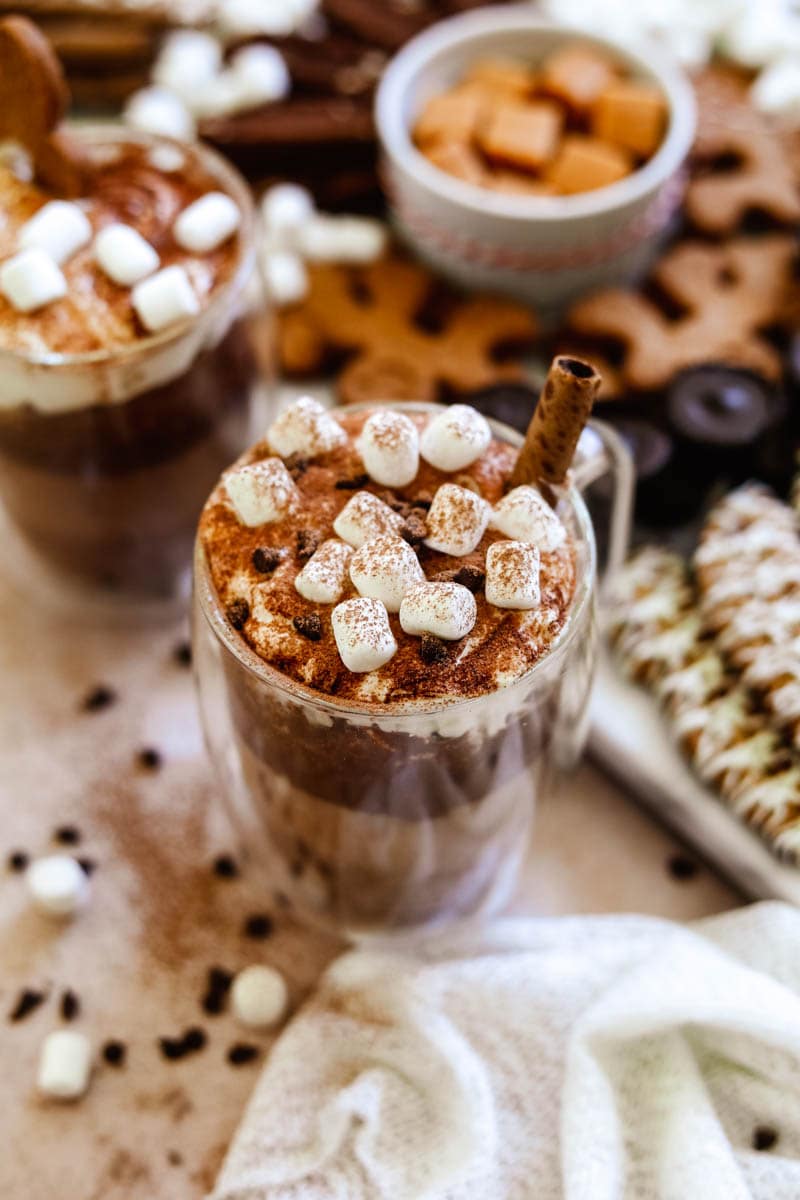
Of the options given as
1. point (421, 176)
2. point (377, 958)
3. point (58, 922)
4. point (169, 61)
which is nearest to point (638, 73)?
point (421, 176)

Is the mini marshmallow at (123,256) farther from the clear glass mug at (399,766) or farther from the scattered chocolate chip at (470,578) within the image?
the scattered chocolate chip at (470,578)

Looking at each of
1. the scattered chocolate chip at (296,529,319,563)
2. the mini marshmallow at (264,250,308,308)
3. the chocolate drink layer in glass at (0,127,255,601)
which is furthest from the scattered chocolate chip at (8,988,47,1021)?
the mini marshmallow at (264,250,308,308)

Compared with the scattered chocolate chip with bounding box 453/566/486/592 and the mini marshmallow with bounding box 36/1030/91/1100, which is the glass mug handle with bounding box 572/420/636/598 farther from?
the mini marshmallow with bounding box 36/1030/91/1100

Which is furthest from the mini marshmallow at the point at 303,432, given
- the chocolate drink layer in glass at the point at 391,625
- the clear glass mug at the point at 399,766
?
the clear glass mug at the point at 399,766

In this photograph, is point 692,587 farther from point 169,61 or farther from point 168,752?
point 169,61

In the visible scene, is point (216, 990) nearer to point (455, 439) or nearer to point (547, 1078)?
point (547, 1078)

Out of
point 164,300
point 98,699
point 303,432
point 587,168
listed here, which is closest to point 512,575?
point 303,432

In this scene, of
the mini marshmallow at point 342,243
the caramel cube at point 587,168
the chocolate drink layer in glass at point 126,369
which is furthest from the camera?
the mini marshmallow at point 342,243
